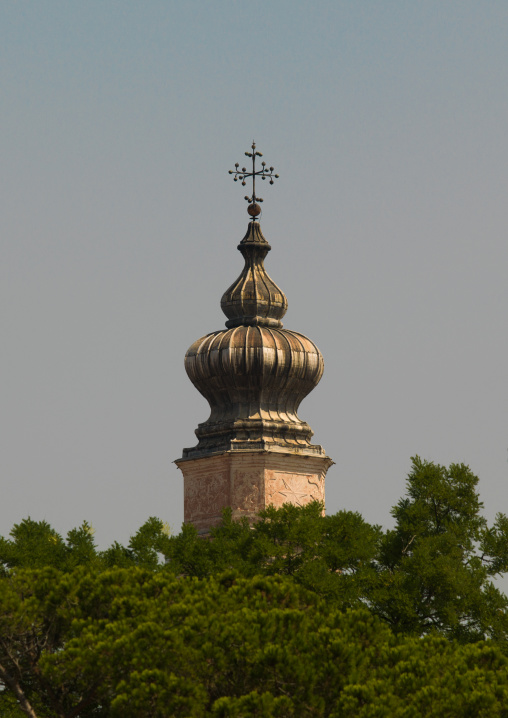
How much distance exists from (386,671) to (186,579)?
7.60 meters

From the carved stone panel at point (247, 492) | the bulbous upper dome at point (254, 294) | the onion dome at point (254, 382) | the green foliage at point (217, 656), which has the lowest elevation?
the green foliage at point (217, 656)

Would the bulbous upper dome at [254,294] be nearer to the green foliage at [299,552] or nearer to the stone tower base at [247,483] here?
the stone tower base at [247,483]

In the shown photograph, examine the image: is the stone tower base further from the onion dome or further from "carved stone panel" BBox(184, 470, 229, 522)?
the onion dome

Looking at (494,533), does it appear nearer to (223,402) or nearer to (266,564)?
(266,564)

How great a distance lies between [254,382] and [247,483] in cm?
423

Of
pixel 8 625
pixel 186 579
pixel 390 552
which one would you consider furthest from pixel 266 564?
pixel 8 625

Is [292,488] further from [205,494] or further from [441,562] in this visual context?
[441,562]

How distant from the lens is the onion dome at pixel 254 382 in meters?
83.0

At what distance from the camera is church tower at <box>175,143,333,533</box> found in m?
82.1

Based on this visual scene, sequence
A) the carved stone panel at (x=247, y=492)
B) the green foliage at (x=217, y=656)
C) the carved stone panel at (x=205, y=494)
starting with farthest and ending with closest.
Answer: the carved stone panel at (x=205, y=494)
the carved stone panel at (x=247, y=492)
the green foliage at (x=217, y=656)

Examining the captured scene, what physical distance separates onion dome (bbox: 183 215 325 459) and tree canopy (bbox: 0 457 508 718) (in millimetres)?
12639

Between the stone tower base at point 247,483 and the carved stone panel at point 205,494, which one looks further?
the carved stone panel at point 205,494

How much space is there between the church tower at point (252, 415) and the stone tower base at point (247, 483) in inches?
1.5

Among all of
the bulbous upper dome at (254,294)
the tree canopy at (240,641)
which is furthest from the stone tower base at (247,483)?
the tree canopy at (240,641)
